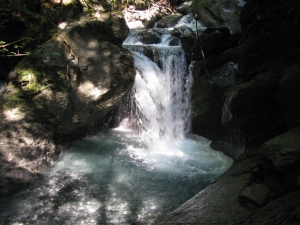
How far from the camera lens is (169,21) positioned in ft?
49.9

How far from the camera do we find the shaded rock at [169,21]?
596 inches

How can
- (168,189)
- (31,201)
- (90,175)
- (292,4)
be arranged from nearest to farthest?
(292,4) < (31,201) < (168,189) < (90,175)

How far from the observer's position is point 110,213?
4.06 metres

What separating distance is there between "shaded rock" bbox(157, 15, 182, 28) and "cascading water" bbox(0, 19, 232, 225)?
20.5 ft

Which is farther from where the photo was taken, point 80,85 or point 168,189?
point 80,85

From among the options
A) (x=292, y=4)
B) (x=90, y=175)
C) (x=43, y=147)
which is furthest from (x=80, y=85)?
(x=292, y=4)

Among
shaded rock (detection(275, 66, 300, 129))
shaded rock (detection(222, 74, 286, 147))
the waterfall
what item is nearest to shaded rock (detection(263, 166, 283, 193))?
shaded rock (detection(275, 66, 300, 129))

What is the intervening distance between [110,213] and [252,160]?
100 inches

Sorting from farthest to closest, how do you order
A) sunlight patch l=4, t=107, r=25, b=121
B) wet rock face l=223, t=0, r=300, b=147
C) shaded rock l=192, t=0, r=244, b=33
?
shaded rock l=192, t=0, r=244, b=33 → sunlight patch l=4, t=107, r=25, b=121 → wet rock face l=223, t=0, r=300, b=147

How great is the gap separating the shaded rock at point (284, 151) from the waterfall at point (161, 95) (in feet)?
18.3

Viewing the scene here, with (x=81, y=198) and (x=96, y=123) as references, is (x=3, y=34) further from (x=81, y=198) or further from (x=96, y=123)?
(x=81, y=198)

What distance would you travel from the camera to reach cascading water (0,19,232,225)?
4.11 metres

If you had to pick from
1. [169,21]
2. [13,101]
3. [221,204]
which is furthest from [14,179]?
[169,21]

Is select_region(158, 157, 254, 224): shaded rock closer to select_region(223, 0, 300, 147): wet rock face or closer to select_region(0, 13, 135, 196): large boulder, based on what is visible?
select_region(223, 0, 300, 147): wet rock face
